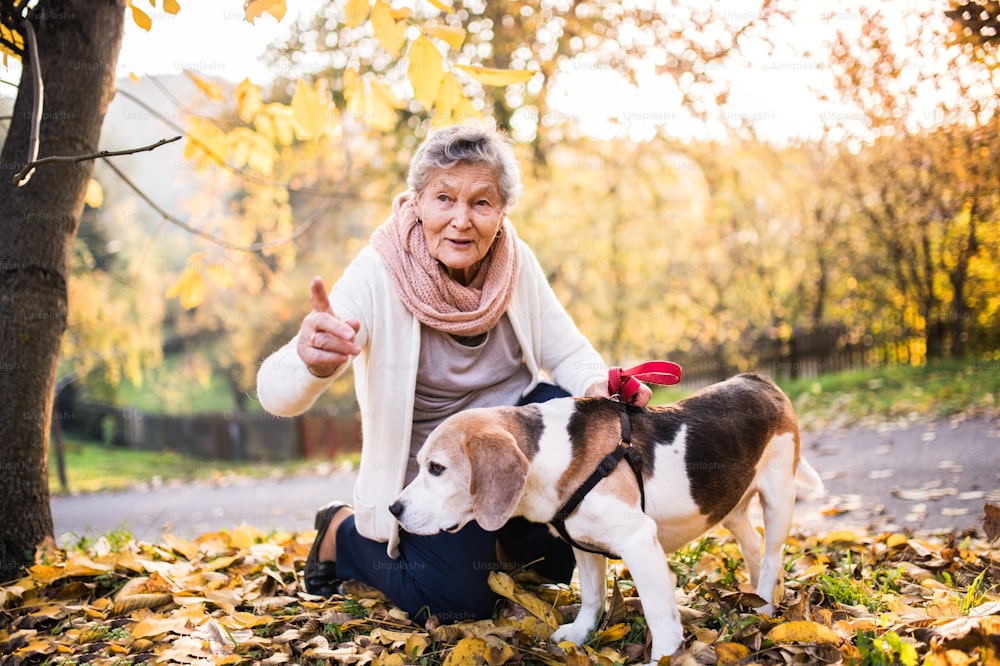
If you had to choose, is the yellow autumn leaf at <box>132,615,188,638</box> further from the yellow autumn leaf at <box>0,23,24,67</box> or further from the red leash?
the yellow autumn leaf at <box>0,23,24,67</box>

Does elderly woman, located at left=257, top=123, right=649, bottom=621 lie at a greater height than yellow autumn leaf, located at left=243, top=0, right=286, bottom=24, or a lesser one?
lesser

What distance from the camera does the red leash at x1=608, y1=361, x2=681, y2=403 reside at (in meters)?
2.95

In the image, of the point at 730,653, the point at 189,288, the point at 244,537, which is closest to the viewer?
the point at 730,653

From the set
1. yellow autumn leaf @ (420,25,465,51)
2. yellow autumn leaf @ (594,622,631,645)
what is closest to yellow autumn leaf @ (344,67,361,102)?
yellow autumn leaf @ (420,25,465,51)

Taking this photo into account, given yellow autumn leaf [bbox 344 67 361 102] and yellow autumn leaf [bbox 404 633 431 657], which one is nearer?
yellow autumn leaf [bbox 404 633 431 657]

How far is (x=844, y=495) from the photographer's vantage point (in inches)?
214

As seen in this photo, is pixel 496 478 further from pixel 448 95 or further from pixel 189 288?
pixel 189 288

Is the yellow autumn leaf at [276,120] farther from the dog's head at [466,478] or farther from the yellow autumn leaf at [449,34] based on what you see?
the dog's head at [466,478]

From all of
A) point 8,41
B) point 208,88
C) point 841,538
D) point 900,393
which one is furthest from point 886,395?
point 8,41

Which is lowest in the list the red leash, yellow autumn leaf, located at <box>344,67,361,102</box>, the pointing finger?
the red leash

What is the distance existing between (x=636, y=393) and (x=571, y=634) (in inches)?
37.1

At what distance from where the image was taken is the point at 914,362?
12.6 m

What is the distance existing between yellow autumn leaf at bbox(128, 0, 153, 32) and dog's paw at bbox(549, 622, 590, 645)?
309 cm

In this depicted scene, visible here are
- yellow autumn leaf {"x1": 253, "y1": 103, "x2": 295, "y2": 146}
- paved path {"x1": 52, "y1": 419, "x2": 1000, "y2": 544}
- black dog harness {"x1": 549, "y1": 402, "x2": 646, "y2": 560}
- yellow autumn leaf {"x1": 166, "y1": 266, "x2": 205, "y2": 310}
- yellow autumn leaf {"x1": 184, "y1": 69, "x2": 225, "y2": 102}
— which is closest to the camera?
black dog harness {"x1": 549, "y1": 402, "x2": 646, "y2": 560}
